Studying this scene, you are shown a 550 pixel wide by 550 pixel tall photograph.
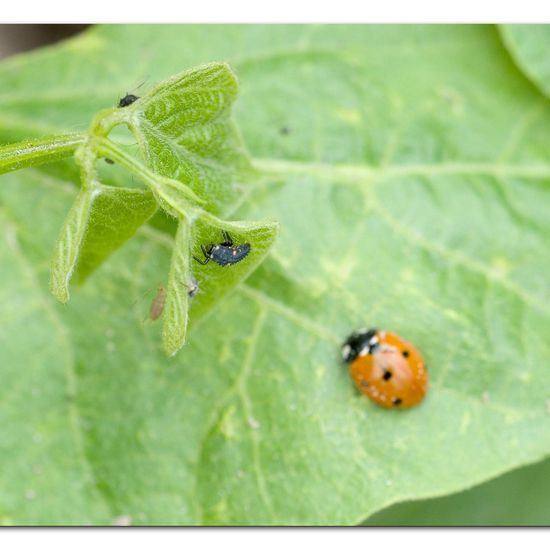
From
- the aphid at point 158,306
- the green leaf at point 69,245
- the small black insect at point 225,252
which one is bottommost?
the aphid at point 158,306

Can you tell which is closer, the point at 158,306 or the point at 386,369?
the point at 158,306

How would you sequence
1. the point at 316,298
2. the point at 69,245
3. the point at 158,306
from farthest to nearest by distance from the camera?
1. the point at 316,298
2. the point at 158,306
3. the point at 69,245

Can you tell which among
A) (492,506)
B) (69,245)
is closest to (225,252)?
(69,245)

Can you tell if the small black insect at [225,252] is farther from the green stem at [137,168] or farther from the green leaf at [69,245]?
the green leaf at [69,245]

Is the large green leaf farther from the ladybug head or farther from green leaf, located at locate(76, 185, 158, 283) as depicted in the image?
green leaf, located at locate(76, 185, 158, 283)

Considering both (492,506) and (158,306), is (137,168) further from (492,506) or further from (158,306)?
(492,506)

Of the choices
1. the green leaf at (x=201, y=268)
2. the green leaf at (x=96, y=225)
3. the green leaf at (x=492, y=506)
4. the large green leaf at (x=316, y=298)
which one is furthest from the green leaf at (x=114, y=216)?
the green leaf at (x=492, y=506)
